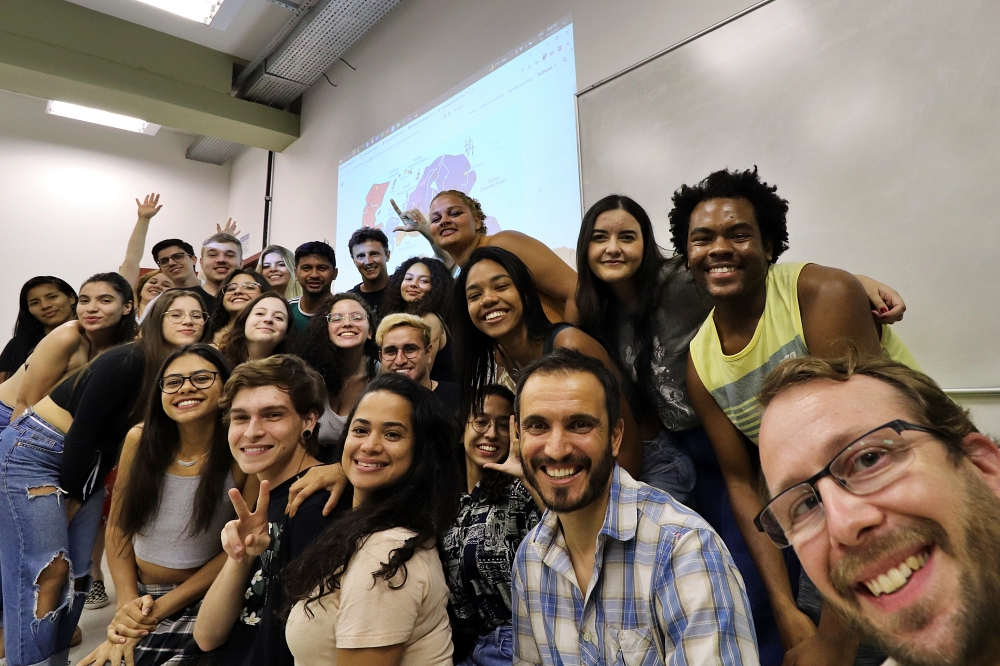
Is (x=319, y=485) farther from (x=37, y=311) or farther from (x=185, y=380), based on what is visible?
(x=37, y=311)

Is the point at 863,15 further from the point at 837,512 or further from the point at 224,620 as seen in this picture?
the point at 224,620

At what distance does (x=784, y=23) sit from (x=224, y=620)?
9.19 feet

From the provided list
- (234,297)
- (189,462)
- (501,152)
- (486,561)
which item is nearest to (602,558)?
(486,561)

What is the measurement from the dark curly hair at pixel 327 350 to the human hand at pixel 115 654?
39.4 inches

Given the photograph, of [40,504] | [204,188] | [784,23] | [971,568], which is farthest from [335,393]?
[204,188]

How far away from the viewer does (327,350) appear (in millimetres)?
2346

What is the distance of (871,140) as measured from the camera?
6.44 ft

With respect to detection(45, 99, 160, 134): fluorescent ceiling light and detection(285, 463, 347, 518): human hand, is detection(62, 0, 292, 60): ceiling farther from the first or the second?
detection(285, 463, 347, 518): human hand

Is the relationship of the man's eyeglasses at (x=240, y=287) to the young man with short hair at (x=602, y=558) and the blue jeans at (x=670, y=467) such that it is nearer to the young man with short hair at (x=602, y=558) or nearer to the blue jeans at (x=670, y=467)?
the young man with short hair at (x=602, y=558)

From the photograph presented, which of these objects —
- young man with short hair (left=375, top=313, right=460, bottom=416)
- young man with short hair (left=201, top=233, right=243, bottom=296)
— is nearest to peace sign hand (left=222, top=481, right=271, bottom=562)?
young man with short hair (left=375, top=313, right=460, bottom=416)

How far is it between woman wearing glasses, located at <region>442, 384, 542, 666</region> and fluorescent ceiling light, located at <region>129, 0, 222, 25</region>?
4807 millimetres

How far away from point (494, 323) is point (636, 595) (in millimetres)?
929

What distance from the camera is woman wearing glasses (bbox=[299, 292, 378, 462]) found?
229 centimetres

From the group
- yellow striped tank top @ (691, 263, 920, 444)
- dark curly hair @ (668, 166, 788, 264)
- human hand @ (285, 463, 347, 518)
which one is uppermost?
dark curly hair @ (668, 166, 788, 264)
